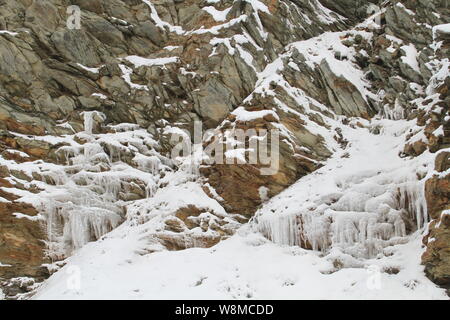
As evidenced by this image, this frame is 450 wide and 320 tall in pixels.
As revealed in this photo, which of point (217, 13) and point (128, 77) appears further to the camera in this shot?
point (217, 13)


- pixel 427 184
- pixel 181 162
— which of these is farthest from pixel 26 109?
pixel 427 184

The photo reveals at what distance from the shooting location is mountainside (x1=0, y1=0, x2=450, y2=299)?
50.3 ft

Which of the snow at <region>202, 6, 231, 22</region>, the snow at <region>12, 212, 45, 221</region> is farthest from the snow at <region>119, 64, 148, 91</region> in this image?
the snow at <region>12, 212, 45, 221</region>

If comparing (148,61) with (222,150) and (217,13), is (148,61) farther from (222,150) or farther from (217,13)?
(222,150)

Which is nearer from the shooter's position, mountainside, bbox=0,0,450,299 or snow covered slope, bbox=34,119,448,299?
snow covered slope, bbox=34,119,448,299

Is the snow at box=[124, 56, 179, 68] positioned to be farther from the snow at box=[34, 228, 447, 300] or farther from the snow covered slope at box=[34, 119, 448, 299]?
the snow at box=[34, 228, 447, 300]

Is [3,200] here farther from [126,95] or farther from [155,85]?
[155,85]

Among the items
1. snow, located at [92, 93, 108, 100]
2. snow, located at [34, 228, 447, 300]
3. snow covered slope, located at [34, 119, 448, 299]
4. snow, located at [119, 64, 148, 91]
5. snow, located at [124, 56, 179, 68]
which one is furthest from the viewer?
snow, located at [124, 56, 179, 68]

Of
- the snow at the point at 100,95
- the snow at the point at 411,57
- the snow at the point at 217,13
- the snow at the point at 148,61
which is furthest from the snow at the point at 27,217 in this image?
the snow at the point at 411,57

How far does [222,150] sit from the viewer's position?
2025 cm

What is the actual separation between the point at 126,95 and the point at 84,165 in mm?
5281

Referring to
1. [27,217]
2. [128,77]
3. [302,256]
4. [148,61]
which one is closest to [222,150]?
[302,256]

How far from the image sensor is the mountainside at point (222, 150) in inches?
603

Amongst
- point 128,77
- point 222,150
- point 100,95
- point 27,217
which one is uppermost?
point 128,77
